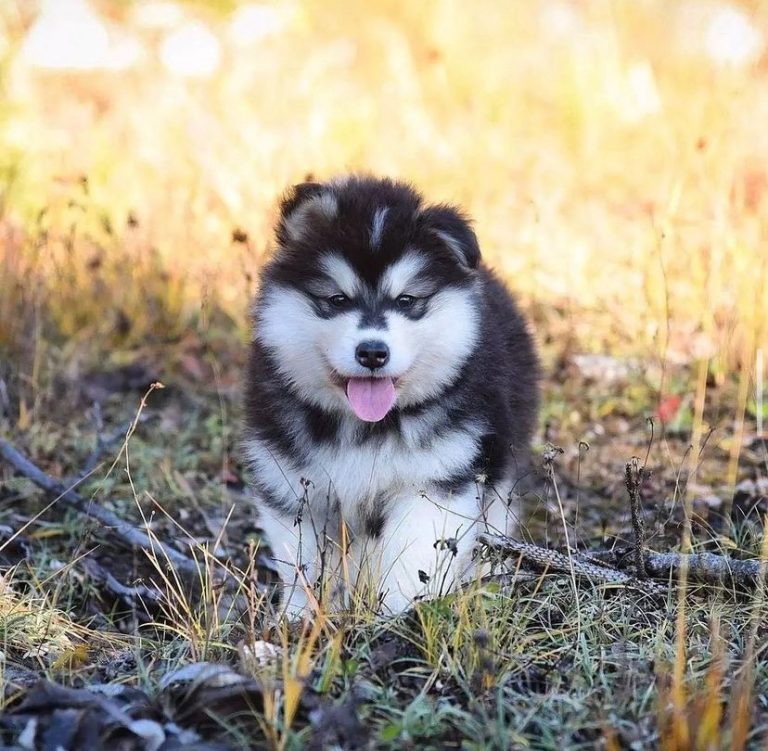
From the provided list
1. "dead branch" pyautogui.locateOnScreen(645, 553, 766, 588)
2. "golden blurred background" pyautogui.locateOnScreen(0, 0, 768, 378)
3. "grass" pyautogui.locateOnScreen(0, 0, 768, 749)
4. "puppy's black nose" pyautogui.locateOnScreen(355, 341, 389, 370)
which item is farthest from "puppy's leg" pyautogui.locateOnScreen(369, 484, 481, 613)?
"golden blurred background" pyautogui.locateOnScreen(0, 0, 768, 378)

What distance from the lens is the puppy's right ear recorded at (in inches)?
154

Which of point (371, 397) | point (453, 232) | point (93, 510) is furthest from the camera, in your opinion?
point (93, 510)

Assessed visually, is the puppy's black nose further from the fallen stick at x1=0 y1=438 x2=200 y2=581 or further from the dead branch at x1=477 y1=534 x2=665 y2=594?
the fallen stick at x1=0 y1=438 x2=200 y2=581

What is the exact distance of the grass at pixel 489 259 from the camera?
121 inches

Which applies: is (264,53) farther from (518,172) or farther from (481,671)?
(481,671)

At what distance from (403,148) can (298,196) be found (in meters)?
5.70

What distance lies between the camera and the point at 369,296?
381cm

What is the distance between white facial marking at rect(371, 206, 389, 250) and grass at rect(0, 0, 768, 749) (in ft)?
3.72

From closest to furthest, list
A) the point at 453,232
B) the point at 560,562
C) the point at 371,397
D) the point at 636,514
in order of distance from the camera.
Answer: the point at 636,514
the point at 560,562
the point at 371,397
the point at 453,232

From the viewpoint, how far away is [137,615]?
14.2 ft

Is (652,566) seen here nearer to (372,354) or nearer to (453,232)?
(372,354)

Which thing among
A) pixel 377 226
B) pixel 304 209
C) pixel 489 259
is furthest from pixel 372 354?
pixel 489 259

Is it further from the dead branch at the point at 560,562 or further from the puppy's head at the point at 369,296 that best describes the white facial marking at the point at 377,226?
the dead branch at the point at 560,562

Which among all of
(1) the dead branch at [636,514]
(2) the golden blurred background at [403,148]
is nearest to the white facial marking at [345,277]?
(1) the dead branch at [636,514]
